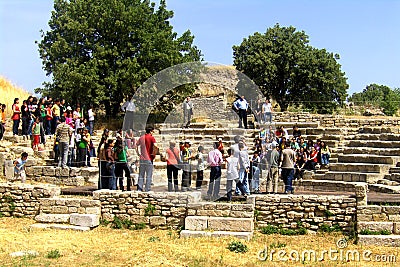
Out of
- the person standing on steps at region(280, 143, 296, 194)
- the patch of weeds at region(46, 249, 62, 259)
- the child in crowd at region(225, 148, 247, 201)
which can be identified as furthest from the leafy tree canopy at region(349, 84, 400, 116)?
the patch of weeds at region(46, 249, 62, 259)

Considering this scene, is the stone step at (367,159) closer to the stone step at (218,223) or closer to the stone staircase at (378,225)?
the stone staircase at (378,225)

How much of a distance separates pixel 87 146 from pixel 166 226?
522cm

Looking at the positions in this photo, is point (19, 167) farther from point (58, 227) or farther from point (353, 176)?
point (353, 176)

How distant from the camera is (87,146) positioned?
15.5m

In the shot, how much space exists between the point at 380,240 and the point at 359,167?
5886 millimetres

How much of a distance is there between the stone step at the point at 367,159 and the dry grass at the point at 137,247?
6.11 metres

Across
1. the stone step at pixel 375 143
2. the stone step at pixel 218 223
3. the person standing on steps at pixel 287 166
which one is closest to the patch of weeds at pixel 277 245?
the stone step at pixel 218 223

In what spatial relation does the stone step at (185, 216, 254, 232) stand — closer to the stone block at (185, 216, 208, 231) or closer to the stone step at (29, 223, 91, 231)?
the stone block at (185, 216, 208, 231)

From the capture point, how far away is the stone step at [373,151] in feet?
Answer: 54.2

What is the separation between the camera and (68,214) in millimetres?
11609

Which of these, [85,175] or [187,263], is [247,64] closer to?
[85,175]

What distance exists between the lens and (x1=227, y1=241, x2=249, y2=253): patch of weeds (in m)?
9.75

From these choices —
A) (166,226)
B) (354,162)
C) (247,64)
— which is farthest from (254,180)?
(247,64)

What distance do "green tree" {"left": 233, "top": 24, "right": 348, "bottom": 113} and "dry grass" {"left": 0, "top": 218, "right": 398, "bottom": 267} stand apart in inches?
981
